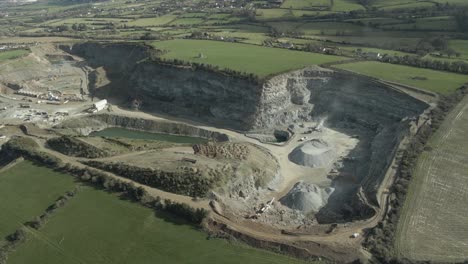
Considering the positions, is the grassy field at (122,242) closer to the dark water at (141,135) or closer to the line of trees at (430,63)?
the dark water at (141,135)

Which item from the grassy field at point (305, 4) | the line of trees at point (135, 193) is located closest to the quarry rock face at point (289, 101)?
the line of trees at point (135, 193)

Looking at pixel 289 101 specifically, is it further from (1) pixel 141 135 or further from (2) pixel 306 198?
(2) pixel 306 198

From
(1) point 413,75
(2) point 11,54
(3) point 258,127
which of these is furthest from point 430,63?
(2) point 11,54

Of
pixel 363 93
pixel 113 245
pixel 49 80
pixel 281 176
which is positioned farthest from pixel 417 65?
pixel 49 80

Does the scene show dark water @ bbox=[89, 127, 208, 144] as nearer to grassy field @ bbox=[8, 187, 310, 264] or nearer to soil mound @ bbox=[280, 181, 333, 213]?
soil mound @ bbox=[280, 181, 333, 213]

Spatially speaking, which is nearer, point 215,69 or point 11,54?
point 215,69
